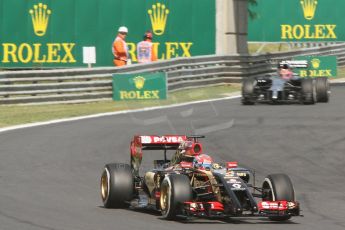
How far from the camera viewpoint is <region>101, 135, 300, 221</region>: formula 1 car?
1051 centimetres

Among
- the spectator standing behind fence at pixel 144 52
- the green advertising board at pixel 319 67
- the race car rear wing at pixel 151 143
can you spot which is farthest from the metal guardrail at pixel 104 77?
the race car rear wing at pixel 151 143

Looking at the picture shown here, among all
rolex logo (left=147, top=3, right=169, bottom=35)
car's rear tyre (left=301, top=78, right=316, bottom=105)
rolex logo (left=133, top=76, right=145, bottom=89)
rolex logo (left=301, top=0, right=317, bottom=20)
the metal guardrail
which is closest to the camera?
car's rear tyre (left=301, top=78, right=316, bottom=105)

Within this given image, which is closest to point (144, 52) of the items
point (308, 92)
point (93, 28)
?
point (93, 28)

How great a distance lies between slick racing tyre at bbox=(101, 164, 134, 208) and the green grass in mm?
10776

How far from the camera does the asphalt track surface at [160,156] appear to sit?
10.8 m

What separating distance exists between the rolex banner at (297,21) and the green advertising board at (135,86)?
17.3 metres

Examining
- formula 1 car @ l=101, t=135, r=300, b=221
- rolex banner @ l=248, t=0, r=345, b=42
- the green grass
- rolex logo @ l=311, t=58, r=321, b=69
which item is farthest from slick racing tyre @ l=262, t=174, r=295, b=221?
rolex banner @ l=248, t=0, r=345, b=42

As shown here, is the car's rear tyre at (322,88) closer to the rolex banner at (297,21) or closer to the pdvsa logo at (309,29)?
the rolex banner at (297,21)

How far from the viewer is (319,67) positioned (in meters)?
36.5

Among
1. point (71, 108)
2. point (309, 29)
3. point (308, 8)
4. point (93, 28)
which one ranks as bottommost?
point (71, 108)

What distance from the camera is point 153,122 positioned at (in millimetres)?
22562

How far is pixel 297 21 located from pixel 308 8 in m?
0.82

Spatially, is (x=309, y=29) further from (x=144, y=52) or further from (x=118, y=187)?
(x=118, y=187)

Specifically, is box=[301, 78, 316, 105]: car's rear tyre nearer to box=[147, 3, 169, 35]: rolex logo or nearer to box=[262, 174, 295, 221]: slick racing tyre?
box=[147, 3, 169, 35]: rolex logo
